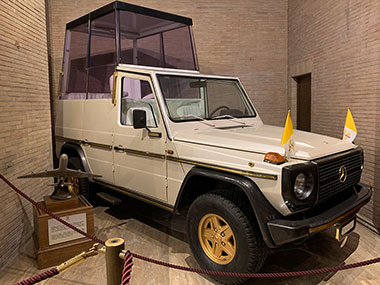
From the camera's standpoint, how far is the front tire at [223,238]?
2801 mm

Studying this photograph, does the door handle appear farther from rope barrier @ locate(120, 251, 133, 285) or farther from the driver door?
rope barrier @ locate(120, 251, 133, 285)

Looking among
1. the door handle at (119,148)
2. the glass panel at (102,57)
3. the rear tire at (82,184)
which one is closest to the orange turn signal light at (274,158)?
the door handle at (119,148)

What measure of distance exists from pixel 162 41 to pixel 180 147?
253 cm

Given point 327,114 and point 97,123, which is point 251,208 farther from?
point 327,114

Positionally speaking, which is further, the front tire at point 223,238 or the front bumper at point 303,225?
the front tire at point 223,238

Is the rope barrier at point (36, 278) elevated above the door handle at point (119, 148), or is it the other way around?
the door handle at point (119, 148)

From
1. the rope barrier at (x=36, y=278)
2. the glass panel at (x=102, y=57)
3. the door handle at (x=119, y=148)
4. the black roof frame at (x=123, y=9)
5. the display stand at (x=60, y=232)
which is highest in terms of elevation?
the black roof frame at (x=123, y=9)

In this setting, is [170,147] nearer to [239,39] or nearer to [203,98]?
[203,98]

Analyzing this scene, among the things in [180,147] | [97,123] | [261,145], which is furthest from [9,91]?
[261,145]

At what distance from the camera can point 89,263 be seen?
3582 mm

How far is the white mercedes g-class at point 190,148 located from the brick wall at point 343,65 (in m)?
1.56

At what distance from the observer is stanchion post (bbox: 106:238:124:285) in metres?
2.11

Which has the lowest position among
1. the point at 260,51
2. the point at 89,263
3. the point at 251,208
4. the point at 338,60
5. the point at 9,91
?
the point at 89,263

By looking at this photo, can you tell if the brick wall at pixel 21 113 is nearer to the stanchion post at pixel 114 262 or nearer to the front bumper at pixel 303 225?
the stanchion post at pixel 114 262
